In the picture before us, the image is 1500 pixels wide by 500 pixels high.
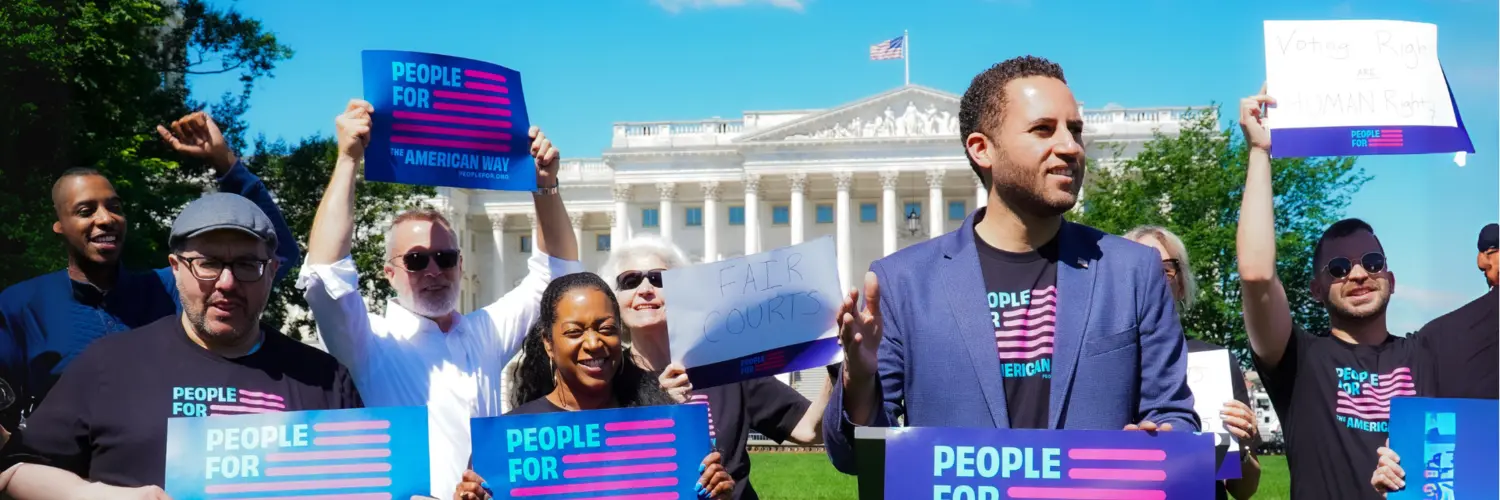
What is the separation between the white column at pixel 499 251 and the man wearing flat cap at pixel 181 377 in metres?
75.8

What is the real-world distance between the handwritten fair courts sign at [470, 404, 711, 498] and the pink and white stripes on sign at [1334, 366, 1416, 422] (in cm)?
228

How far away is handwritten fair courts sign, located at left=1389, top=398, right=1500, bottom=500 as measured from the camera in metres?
3.85

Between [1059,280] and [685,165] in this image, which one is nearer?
[1059,280]

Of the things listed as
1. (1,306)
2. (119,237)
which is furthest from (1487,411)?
(1,306)

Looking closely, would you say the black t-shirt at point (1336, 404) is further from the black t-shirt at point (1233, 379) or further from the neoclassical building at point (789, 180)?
the neoclassical building at point (789, 180)

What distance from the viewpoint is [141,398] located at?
13.1ft

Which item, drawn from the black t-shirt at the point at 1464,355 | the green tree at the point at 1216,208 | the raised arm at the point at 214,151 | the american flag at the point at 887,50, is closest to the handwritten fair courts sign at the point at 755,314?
the raised arm at the point at 214,151

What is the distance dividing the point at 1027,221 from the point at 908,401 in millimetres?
561

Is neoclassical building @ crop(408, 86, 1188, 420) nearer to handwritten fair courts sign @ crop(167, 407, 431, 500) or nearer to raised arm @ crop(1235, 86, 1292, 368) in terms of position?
raised arm @ crop(1235, 86, 1292, 368)

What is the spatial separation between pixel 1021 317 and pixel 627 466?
115 centimetres

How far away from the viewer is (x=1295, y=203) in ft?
128

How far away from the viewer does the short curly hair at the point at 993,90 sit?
366cm

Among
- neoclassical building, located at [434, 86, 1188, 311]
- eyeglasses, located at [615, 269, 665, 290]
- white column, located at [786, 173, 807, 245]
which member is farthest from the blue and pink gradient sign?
white column, located at [786, 173, 807, 245]

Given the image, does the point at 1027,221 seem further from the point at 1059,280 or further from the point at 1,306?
the point at 1,306
